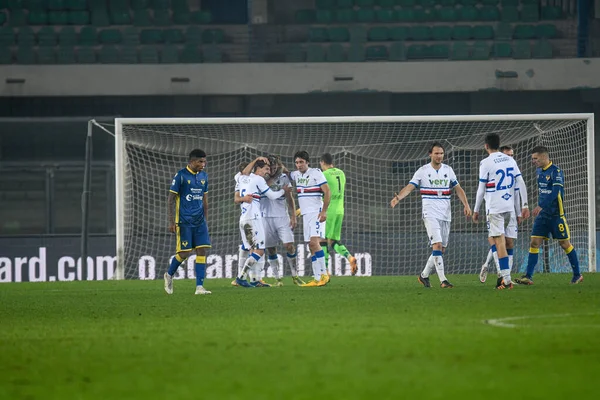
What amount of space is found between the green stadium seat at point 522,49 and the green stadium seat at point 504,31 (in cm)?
48

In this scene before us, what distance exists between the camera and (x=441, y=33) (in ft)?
84.7

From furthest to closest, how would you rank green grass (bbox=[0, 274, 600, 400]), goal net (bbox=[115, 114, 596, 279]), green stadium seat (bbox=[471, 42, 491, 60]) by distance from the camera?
green stadium seat (bbox=[471, 42, 491, 60]) → goal net (bbox=[115, 114, 596, 279]) → green grass (bbox=[0, 274, 600, 400])

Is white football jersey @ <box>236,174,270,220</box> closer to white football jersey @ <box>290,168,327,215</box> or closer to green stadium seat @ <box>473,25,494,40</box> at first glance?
white football jersey @ <box>290,168,327,215</box>

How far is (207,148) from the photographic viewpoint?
72.8ft

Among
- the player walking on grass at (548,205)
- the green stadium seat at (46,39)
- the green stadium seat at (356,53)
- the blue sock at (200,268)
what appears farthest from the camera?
the green stadium seat at (46,39)

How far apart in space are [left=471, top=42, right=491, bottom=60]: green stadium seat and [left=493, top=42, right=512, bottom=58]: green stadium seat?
1.13 ft

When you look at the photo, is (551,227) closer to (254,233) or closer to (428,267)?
(428,267)

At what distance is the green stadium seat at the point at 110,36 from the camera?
2575 cm

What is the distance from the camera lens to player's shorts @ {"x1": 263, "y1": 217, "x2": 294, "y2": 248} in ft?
48.1

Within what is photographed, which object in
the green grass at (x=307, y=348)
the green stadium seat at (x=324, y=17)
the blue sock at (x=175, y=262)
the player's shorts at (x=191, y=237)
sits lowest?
the green grass at (x=307, y=348)

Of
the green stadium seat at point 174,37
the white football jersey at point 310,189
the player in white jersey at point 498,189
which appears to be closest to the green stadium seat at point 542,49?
the green stadium seat at point 174,37

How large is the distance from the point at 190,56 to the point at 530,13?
8.36 m

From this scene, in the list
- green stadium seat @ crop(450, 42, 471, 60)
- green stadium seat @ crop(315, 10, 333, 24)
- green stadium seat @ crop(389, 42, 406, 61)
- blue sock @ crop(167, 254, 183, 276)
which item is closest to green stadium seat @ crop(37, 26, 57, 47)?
green stadium seat @ crop(315, 10, 333, 24)

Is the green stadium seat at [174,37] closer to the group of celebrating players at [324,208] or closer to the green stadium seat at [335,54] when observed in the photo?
the green stadium seat at [335,54]
